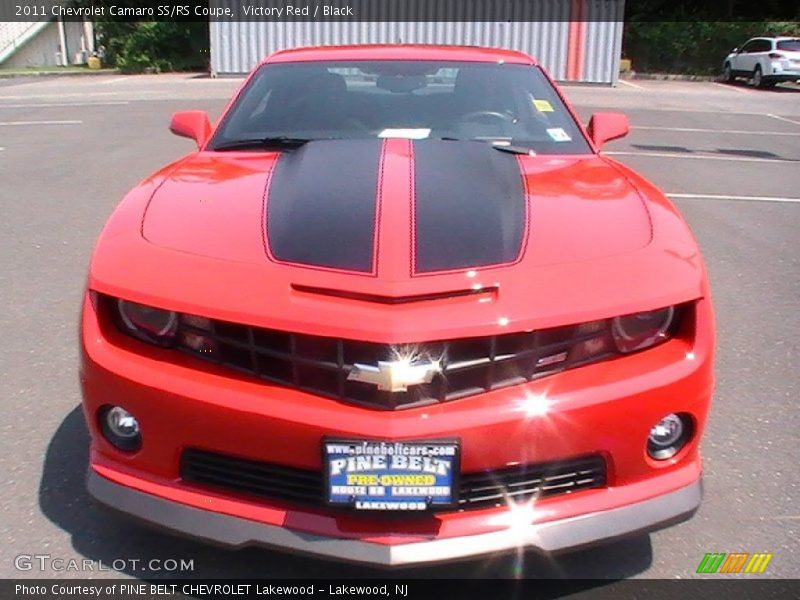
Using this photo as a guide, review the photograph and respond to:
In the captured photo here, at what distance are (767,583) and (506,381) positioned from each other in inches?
42.6

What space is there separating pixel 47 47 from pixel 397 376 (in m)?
43.8

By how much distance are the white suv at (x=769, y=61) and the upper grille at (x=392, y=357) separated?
1060 inches

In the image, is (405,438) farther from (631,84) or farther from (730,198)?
(631,84)

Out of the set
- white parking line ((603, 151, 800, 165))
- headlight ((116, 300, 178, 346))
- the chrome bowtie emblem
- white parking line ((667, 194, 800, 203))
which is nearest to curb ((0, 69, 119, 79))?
white parking line ((603, 151, 800, 165))

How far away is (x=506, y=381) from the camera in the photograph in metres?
2.22

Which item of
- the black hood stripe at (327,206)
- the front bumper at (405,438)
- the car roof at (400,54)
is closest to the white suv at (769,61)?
the car roof at (400,54)

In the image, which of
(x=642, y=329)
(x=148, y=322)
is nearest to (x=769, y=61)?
(x=642, y=329)

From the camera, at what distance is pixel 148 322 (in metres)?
2.38

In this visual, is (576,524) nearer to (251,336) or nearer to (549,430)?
(549,430)

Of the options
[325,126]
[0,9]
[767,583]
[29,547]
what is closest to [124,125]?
[325,126]

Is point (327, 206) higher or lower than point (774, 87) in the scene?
higher

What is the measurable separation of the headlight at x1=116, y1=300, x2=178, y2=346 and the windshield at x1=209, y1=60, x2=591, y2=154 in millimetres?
1270

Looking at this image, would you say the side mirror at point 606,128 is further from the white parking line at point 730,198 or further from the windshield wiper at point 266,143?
the white parking line at point 730,198

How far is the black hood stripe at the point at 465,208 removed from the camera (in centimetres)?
236
